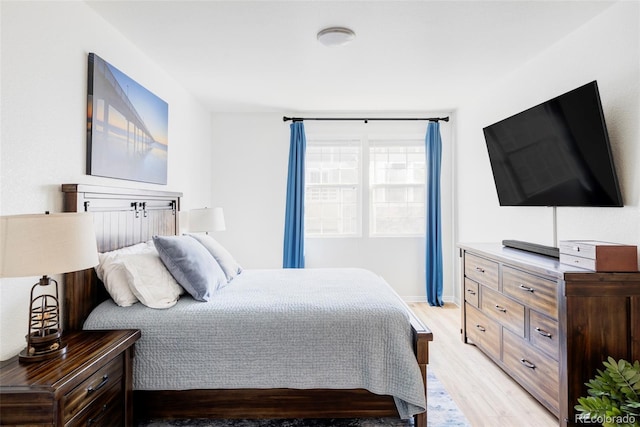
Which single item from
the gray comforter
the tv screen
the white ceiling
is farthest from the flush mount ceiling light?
the gray comforter

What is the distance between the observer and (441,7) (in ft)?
6.93

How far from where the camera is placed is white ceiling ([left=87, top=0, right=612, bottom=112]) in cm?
212

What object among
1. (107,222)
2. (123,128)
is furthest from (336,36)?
(107,222)

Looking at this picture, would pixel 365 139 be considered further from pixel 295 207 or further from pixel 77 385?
pixel 77 385

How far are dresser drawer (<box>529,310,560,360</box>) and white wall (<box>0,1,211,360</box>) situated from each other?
2846mm

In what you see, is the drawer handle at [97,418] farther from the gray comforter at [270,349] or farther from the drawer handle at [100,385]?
the gray comforter at [270,349]

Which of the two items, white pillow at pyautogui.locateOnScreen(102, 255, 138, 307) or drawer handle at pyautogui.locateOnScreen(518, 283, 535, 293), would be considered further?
drawer handle at pyautogui.locateOnScreen(518, 283, 535, 293)

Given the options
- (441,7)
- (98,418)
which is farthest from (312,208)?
(98,418)

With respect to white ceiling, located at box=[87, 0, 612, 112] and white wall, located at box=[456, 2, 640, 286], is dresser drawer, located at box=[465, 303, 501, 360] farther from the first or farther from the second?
white ceiling, located at box=[87, 0, 612, 112]

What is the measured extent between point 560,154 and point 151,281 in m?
2.79

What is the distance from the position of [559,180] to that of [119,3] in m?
3.13

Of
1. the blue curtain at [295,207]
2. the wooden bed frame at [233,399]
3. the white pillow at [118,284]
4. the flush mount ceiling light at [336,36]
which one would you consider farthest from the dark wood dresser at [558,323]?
the white pillow at [118,284]

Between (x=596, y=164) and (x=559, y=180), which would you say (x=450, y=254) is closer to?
(x=559, y=180)

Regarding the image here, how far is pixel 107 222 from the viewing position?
221 centimetres
